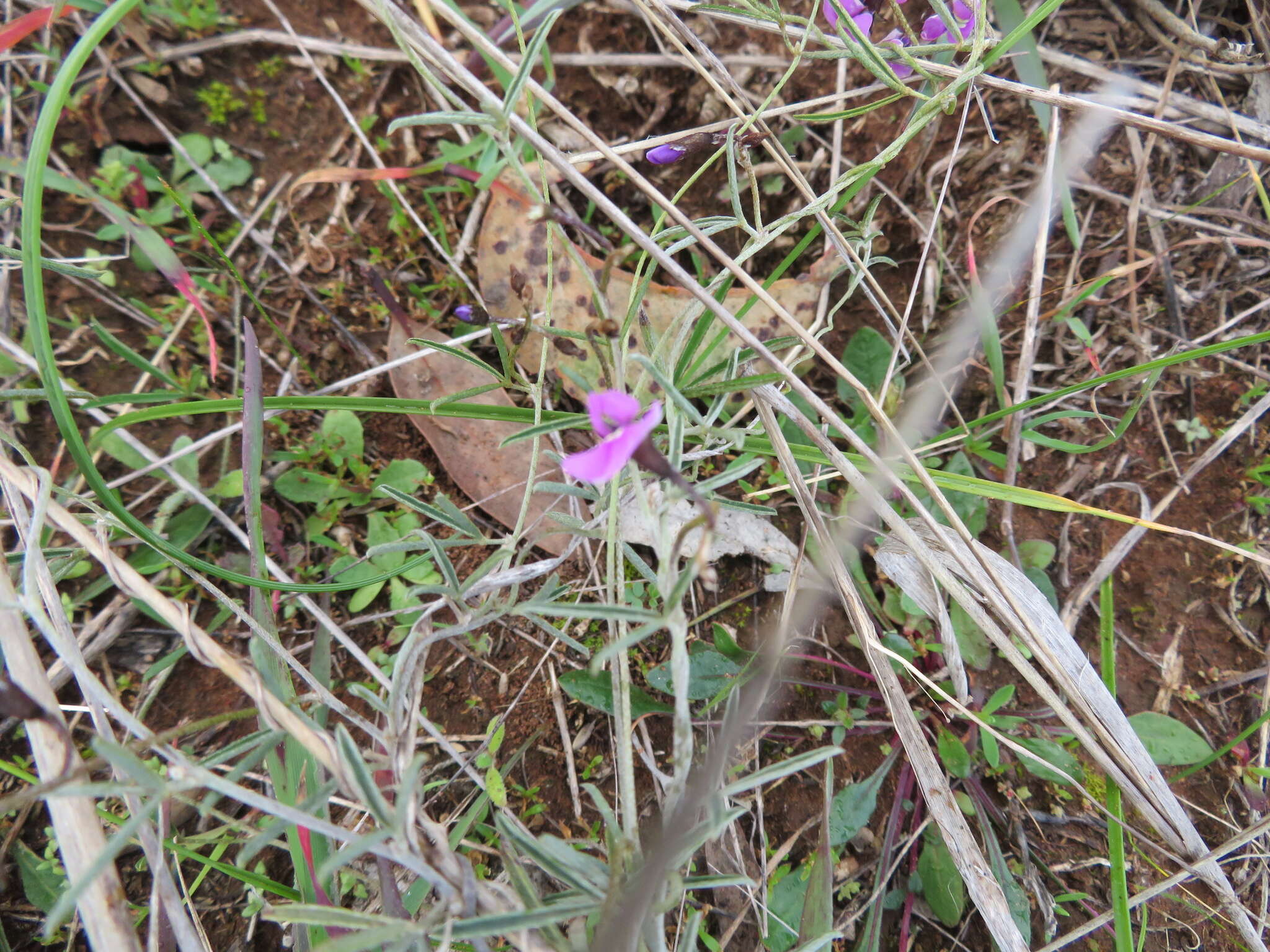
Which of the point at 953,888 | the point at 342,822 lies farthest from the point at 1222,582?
the point at 342,822

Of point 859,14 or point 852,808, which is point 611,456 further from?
point 852,808

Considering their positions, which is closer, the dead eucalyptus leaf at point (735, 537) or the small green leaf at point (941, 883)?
the small green leaf at point (941, 883)

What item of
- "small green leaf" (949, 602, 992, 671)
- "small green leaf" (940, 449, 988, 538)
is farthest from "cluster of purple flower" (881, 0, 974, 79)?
"small green leaf" (949, 602, 992, 671)

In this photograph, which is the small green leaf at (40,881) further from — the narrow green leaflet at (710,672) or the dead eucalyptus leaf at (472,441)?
the narrow green leaflet at (710,672)

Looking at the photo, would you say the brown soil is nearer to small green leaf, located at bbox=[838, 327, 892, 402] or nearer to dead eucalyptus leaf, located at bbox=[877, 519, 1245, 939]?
small green leaf, located at bbox=[838, 327, 892, 402]

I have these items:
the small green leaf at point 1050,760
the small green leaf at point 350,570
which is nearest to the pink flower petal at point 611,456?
the small green leaf at point 350,570

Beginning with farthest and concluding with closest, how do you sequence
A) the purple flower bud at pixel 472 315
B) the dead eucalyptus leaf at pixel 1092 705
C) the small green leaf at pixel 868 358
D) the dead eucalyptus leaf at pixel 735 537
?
the small green leaf at pixel 868 358
the dead eucalyptus leaf at pixel 735 537
the purple flower bud at pixel 472 315
the dead eucalyptus leaf at pixel 1092 705
